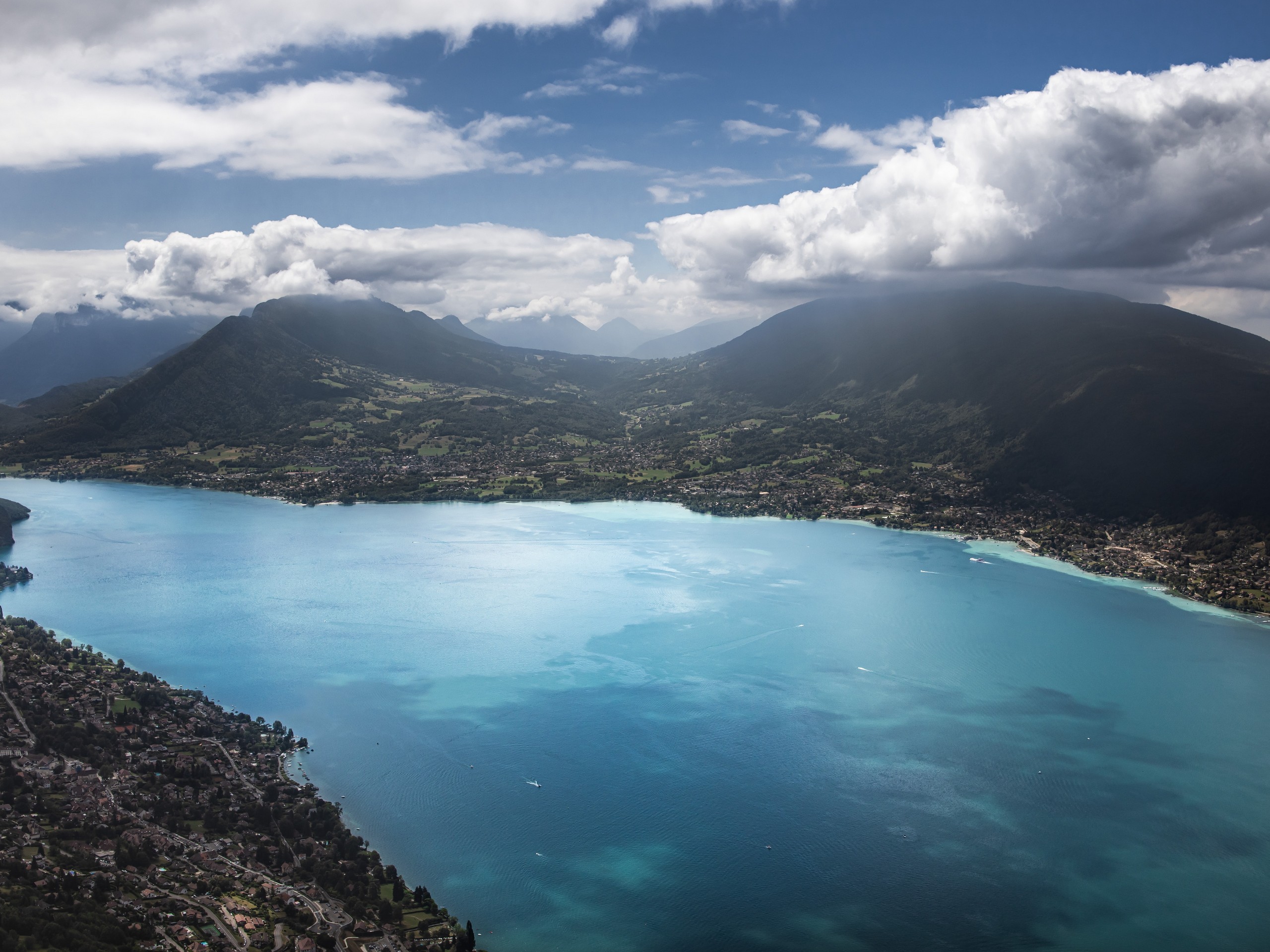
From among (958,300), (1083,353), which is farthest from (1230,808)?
(958,300)

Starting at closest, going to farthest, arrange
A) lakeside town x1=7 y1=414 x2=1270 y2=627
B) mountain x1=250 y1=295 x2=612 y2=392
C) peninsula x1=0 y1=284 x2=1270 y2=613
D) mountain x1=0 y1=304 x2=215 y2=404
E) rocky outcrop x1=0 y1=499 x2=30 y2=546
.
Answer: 1. lakeside town x1=7 y1=414 x2=1270 y2=627
2. rocky outcrop x1=0 y1=499 x2=30 y2=546
3. peninsula x1=0 y1=284 x2=1270 y2=613
4. mountain x1=250 y1=295 x2=612 y2=392
5. mountain x1=0 y1=304 x2=215 y2=404

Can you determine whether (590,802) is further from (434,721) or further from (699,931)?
(434,721)

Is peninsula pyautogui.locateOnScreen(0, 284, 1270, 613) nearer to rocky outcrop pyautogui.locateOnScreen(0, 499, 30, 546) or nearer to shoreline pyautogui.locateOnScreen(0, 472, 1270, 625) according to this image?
shoreline pyautogui.locateOnScreen(0, 472, 1270, 625)

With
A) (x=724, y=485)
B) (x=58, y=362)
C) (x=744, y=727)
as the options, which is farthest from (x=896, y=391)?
(x=58, y=362)

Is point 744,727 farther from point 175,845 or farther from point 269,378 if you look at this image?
point 269,378

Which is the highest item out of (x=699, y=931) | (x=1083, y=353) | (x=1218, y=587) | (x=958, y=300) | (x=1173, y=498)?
(x=958, y=300)

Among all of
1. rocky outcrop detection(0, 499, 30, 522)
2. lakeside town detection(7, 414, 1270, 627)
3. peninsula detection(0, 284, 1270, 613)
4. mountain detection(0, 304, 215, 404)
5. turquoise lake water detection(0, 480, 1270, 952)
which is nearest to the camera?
turquoise lake water detection(0, 480, 1270, 952)

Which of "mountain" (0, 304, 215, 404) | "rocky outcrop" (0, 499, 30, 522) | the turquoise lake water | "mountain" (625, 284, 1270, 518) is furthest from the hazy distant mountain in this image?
"mountain" (0, 304, 215, 404)
